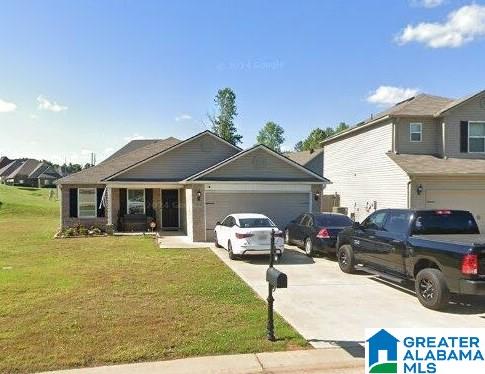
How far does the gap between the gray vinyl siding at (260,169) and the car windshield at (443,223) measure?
11001mm

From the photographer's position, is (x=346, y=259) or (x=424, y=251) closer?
(x=424, y=251)

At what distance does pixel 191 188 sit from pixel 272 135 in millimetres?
78167

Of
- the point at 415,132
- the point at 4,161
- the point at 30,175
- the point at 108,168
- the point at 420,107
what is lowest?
the point at 108,168

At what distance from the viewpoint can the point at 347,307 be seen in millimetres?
8766

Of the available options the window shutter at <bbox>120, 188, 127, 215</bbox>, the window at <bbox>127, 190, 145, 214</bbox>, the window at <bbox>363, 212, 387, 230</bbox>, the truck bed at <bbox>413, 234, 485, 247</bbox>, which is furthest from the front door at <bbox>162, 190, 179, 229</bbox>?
the truck bed at <bbox>413, 234, 485, 247</bbox>

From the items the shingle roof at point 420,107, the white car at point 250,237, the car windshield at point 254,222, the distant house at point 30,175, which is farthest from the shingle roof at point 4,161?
the car windshield at point 254,222

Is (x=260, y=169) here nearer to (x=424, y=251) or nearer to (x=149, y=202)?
(x=149, y=202)

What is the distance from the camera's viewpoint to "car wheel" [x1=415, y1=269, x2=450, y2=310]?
27.8ft

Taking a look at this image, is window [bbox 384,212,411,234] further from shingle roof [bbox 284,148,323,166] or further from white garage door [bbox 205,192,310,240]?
shingle roof [bbox 284,148,323,166]

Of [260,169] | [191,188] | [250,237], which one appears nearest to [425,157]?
[260,169]

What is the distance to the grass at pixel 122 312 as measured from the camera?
6.27 metres

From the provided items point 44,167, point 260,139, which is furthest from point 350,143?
point 44,167

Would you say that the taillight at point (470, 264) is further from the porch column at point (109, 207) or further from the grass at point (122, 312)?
the porch column at point (109, 207)

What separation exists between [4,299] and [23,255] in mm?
6987
